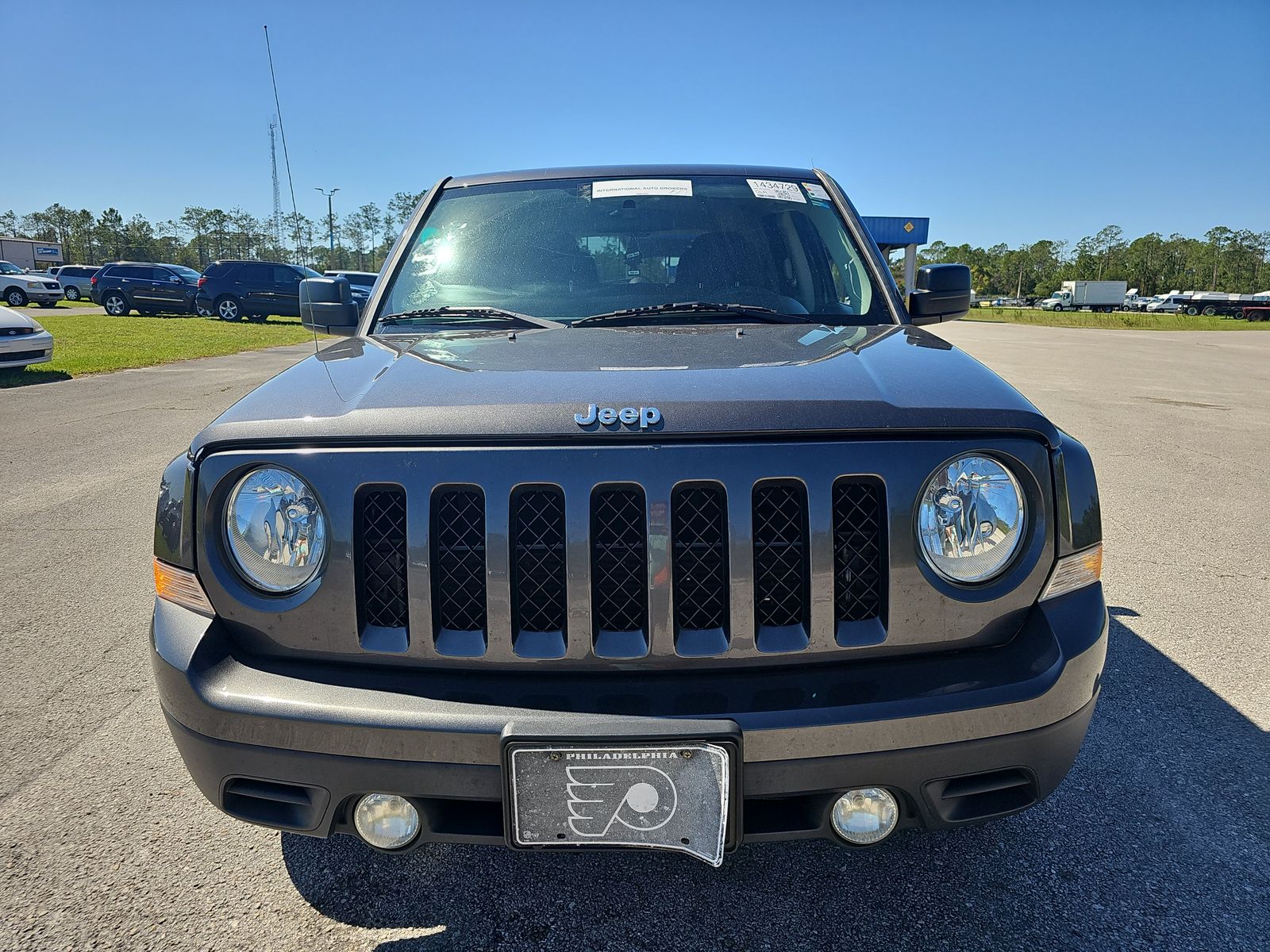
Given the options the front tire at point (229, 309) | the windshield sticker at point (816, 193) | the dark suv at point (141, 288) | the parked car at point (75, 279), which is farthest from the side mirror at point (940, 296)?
the parked car at point (75, 279)

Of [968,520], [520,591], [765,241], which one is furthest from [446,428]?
[765,241]

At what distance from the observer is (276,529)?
1691 millimetres

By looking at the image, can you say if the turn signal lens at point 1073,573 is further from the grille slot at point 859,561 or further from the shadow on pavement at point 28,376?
the shadow on pavement at point 28,376

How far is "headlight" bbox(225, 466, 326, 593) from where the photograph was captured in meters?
1.68

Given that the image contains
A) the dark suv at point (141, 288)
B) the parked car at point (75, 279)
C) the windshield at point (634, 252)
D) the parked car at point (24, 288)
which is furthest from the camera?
the parked car at point (75, 279)

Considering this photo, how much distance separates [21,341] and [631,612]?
1281cm

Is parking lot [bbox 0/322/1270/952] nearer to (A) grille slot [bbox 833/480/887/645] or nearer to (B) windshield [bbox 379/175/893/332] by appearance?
(A) grille slot [bbox 833/480/887/645]

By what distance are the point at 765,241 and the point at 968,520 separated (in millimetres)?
1560

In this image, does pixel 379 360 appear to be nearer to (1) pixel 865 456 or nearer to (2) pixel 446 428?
(2) pixel 446 428

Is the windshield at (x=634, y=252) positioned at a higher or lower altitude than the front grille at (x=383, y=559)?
higher

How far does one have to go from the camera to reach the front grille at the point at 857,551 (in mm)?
1663

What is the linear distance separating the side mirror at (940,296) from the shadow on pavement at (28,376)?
11956mm

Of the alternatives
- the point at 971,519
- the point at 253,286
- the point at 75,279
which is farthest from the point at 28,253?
the point at 971,519

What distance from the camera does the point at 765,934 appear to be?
6.10 feet
